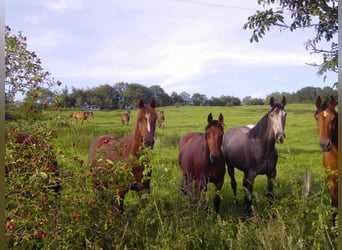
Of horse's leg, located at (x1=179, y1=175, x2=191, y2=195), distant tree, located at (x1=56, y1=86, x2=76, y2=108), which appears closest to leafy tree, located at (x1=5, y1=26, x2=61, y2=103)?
distant tree, located at (x1=56, y1=86, x2=76, y2=108)

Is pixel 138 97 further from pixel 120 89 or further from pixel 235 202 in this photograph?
pixel 235 202

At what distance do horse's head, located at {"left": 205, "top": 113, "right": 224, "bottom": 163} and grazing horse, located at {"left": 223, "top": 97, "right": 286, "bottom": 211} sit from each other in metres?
0.53

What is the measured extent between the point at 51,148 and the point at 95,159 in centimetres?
37

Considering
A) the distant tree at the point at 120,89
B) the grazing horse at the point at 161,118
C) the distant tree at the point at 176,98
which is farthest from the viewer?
the grazing horse at the point at 161,118

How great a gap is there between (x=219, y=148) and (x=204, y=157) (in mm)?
281

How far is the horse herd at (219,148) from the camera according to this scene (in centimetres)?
303

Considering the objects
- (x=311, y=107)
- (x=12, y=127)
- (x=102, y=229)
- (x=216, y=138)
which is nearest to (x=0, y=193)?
(x=12, y=127)

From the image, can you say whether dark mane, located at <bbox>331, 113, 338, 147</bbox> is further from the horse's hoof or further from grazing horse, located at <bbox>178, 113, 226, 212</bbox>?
the horse's hoof

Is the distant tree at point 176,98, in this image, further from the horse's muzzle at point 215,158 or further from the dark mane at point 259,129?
the dark mane at point 259,129

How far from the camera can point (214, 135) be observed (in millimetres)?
3518

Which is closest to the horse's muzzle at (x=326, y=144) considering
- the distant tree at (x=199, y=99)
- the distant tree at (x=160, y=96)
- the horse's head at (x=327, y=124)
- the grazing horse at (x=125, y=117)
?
the horse's head at (x=327, y=124)

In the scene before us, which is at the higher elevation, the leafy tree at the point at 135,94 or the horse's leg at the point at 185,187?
the leafy tree at the point at 135,94

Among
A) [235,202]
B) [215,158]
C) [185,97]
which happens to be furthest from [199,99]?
[235,202]

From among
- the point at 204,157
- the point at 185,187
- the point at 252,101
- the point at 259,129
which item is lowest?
the point at 185,187
